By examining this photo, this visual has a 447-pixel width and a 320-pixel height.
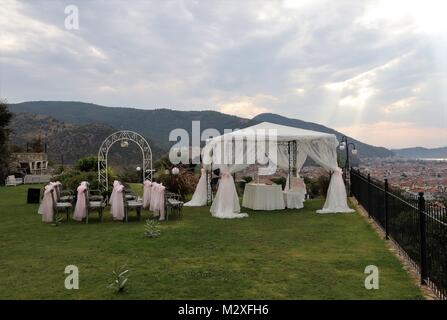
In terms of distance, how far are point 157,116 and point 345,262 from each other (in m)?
48.9

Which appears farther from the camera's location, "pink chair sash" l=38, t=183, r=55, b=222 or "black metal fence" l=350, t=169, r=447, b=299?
"pink chair sash" l=38, t=183, r=55, b=222

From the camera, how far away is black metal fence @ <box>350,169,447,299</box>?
455 cm

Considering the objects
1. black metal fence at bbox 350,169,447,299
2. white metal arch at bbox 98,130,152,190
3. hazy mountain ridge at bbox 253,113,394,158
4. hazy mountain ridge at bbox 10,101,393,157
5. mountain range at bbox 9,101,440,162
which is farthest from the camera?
hazy mountain ridge at bbox 10,101,393,157

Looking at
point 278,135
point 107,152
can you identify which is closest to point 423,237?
point 278,135

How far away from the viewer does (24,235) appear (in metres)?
8.41

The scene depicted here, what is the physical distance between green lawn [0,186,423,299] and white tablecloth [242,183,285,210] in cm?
247

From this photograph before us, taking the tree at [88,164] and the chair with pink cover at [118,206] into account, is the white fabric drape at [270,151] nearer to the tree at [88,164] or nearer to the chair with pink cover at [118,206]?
the chair with pink cover at [118,206]

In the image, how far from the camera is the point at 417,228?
5.72 metres

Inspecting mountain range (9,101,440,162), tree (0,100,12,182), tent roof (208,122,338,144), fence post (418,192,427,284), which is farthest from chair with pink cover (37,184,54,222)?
mountain range (9,101,440,162)

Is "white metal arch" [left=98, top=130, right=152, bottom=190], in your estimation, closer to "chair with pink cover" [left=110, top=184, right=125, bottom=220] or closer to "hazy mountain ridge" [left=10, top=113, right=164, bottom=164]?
"chair with pink cover" [left=110, top=184, right=125, bottom=220]

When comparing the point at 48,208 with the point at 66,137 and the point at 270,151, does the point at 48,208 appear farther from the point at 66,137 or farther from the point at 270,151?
the point at 66,137

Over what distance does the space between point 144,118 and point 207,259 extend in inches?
1913

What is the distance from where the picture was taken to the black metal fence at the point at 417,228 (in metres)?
4.55
